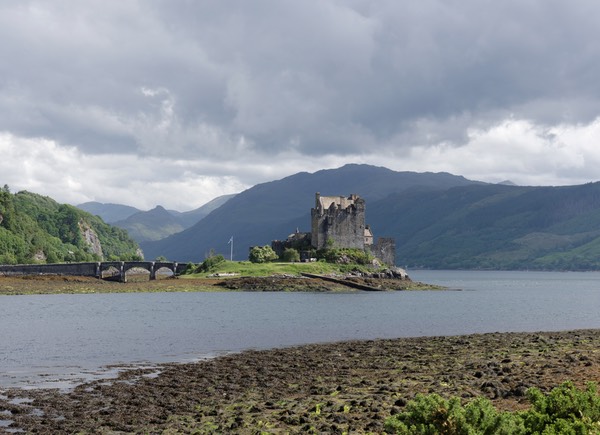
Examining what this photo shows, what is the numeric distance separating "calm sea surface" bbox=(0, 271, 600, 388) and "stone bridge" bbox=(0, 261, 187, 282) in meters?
28.5

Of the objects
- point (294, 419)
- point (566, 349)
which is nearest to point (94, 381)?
point (294, 419)

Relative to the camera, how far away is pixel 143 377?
36250 mm

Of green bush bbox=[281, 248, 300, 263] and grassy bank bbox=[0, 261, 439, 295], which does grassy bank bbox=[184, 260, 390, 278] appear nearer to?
grassy bank bbox=[0, 261, 439, 295]

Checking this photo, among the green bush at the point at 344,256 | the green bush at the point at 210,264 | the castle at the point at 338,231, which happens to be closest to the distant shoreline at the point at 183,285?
the green bush at the point at 210,264

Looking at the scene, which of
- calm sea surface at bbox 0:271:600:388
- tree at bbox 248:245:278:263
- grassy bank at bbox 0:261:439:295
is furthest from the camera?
tree at bbox 248:245:278:263

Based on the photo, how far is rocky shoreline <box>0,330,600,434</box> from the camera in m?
25.2

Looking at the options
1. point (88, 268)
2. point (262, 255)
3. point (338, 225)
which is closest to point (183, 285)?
point (262, 255)

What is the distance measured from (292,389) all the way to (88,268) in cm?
13490

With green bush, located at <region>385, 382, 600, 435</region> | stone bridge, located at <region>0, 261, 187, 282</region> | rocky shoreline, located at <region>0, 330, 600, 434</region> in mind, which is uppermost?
stone bridge, located at <region>0, 261, 187, 282</region>

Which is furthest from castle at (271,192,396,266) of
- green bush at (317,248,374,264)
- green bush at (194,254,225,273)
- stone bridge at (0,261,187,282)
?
stone bridge at (0,261,187,282)

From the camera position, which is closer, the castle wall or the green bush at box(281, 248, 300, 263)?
the green bush at box(281, 248, 300, 263)

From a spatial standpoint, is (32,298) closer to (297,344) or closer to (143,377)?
(297,344)

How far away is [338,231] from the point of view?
166 meters

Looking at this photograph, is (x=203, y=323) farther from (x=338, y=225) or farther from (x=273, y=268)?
(x=338, y=225)
